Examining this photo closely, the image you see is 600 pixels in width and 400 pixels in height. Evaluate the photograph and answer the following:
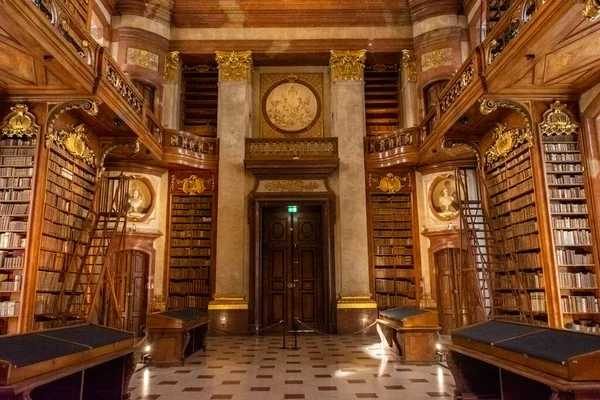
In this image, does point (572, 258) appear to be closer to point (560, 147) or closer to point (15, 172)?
point (560, 147)

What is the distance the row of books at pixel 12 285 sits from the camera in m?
5.78

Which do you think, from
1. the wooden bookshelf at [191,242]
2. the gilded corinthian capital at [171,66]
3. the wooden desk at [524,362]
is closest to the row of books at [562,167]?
the wooden desk at [524,362]

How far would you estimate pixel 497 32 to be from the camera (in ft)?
18.9

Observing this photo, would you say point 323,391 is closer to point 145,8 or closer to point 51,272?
point 51,272

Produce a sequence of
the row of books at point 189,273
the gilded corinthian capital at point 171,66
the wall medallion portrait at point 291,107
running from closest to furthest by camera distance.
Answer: the row of books at point 189,273 → the gilded corinthian capital at point 171,66 → the wall medallion portrait at point 291,107

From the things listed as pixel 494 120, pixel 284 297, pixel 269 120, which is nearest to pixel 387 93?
pixel 269 120

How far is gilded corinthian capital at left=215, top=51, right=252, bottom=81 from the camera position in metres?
11.0

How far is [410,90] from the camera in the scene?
1089 centimetres

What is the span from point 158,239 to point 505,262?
704 cm

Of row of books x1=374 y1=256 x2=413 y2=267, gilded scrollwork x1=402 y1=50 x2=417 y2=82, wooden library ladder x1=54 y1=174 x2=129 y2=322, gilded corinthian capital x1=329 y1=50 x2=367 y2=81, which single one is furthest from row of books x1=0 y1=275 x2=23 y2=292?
gilded scrollwork x1=402 y1=50 x2=417 y2=82

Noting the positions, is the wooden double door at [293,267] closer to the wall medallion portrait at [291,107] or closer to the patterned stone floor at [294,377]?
the wall medallion portrait at [291,107]

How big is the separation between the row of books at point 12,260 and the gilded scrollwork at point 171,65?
20.6ft

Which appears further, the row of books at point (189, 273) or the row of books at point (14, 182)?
the row of books at point (189, 273)

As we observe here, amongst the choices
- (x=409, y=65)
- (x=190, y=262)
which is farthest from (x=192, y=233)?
(x=409, y=65)
